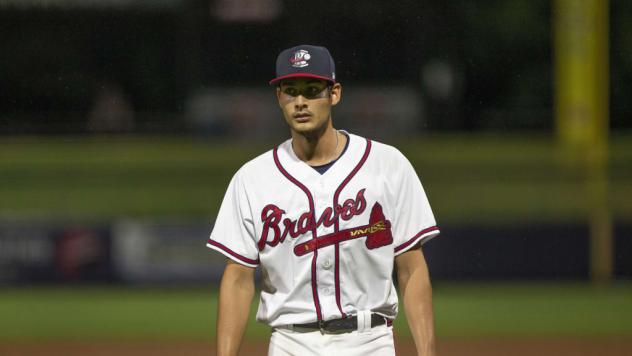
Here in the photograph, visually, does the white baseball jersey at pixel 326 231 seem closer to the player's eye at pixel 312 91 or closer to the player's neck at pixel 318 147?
the player's neck at pixel 318 147

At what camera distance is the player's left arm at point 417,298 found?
3549mm

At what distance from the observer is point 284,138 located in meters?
24.3

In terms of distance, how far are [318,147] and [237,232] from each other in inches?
15.3

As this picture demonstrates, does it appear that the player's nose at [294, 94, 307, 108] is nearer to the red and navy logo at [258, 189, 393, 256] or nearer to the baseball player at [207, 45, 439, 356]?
the baseball player at [207, 45, 439, 356]

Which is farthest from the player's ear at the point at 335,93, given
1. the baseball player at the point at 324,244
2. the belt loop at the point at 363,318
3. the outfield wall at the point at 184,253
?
the outfield wall at the point at 184,253

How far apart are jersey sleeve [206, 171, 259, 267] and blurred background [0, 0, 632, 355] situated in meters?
6.09

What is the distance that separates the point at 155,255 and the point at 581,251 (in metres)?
4.72

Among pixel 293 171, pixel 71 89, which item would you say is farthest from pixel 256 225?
pixel 71 89

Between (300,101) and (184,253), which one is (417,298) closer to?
(300,101)

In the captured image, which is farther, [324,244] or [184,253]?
[184,253]

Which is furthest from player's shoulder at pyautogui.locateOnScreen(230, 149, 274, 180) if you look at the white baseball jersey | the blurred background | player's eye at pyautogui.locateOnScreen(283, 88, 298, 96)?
the blurred background

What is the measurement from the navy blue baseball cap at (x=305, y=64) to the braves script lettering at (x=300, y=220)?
0.41 meters

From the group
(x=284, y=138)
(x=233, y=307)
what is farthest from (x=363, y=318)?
(x=284, y=138)

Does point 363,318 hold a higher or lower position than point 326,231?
lower
